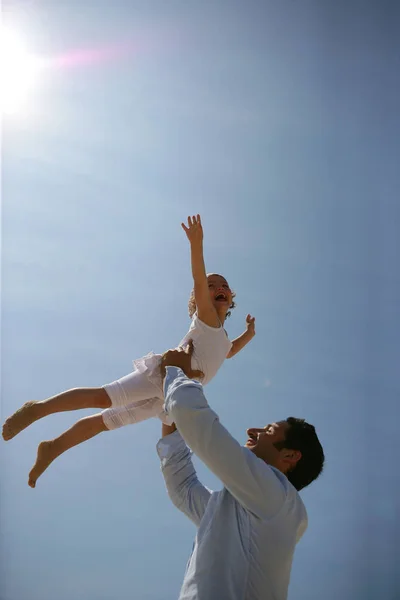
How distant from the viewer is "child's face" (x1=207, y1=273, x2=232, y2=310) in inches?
195

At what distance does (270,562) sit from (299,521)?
8.2 inches

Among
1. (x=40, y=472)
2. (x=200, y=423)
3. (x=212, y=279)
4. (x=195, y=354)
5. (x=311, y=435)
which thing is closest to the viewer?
(x=200, y=423)

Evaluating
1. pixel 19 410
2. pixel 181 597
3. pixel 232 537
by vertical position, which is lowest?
pixel 181 597

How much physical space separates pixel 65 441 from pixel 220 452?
2.22 meters

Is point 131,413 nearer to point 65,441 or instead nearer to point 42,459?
point 65,441

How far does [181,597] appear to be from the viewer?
2742 mm

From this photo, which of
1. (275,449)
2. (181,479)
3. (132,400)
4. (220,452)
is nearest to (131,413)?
(132,400)

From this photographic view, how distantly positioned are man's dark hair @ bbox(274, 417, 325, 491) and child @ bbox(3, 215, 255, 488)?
4.07ft

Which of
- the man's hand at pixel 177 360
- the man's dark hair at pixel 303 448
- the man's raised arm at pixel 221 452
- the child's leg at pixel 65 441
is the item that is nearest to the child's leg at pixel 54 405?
the child's leg at pixel 65 441

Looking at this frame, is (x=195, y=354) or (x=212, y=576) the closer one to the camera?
(x=212, y=576)

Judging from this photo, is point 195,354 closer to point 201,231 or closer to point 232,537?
point 201,231

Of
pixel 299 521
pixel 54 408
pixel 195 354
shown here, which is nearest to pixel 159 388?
pixel 195 354

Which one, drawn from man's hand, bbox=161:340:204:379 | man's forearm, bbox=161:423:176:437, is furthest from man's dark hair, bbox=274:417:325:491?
man's forearm, bbox=161:423:176:437

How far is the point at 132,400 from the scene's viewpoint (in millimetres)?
4496
